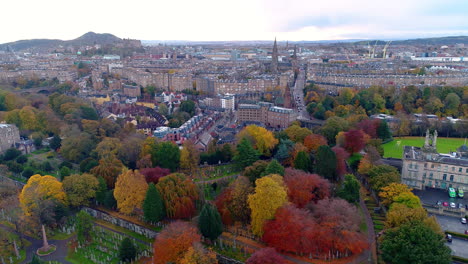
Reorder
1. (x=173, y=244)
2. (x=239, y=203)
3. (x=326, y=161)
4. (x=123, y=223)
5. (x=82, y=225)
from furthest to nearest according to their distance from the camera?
(x=326, y=161)
(x=123, y=223)
(x=239, y=203)
(x=82, y=225)
(x=173, y=244)

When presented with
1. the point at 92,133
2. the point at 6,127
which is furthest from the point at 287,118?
the point at 6,127

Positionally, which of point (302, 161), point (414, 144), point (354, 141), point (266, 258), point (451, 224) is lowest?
point (451, 224)

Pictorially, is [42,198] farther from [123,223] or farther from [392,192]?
[392,192]

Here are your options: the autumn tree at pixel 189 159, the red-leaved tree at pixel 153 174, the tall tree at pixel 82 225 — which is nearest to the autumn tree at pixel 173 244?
the tall tree at pixel 82 225

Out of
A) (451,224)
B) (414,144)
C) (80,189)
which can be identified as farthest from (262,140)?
(451,224)

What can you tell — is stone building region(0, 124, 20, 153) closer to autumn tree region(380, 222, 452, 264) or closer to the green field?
autumn tree region(380, 222, 452, 264)

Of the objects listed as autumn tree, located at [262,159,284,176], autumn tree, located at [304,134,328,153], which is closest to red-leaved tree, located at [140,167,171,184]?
autumn tree, located at [262,159,284,176]

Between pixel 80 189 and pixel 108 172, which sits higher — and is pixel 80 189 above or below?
below
